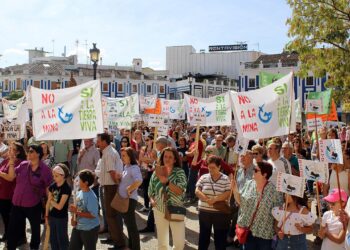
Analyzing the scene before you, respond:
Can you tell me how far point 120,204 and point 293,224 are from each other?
9.72 feet

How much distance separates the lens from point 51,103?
7.00 meters

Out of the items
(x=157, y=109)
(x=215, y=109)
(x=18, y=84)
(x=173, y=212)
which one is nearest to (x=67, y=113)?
(x=173, y=212)

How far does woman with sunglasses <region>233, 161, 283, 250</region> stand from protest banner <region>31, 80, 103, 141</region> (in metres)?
2.53

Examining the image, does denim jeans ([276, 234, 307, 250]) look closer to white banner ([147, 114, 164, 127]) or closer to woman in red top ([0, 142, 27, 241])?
woman in red top ([0, 142, 27, 241])

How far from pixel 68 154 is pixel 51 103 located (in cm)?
437

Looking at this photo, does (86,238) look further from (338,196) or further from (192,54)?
(192,54)

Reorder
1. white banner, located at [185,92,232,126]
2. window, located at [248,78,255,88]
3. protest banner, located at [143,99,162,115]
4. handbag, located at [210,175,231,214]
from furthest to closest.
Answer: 1. window, located at [248,78,255,88]
2. protest banner, located at [143,99,162,115]
3. white banner, located at [185,92,232,126]
4. handbag, located at [210,175,231,214]

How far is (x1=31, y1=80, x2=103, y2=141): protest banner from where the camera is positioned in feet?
22.3

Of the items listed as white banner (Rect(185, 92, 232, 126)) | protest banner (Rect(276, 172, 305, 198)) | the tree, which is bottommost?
protest banner (Rect(276, 172, 305, 198))

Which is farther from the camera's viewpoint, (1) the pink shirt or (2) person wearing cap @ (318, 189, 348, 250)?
(1) the pink shirt

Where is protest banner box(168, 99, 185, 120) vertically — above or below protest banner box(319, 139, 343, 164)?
above

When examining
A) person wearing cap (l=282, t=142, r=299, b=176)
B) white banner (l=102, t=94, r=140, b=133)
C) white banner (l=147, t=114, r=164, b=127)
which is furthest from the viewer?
white banner (l=102, t=94, r=140, b=133)

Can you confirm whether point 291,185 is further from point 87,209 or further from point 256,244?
point 87,209

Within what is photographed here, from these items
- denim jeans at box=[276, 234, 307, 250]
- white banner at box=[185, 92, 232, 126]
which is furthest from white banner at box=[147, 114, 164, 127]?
denim jeans at box=[276, 234, 307, 250]
